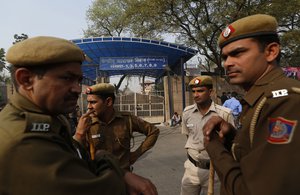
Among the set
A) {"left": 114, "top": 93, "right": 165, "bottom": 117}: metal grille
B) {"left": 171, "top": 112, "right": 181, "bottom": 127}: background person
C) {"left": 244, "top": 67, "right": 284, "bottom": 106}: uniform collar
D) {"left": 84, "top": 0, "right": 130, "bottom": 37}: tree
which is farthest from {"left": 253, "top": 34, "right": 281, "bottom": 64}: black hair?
{"left": 84, "top": 0, "right": 130, "bottom": 37}: tree

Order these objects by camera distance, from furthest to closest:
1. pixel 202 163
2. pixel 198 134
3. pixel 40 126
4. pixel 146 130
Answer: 1. pixel 198 134
2. pixel 202 163
3. pixel 146 130
4. pixel 40 126

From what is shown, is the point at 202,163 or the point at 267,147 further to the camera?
the point at 202,163

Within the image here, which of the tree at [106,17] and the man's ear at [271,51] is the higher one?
the tree at [106,17]

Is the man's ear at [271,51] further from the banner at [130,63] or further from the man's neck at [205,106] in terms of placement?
the banner at [130,63]

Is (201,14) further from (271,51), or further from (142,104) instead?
(271,51)

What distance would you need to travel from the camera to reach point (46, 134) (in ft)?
3.91

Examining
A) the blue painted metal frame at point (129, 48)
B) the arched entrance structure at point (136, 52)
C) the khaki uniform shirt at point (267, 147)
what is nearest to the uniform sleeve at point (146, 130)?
the khaki uniform shirt at point (267, 147)

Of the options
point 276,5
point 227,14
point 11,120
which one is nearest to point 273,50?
point 11,120

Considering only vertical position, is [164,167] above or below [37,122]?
below

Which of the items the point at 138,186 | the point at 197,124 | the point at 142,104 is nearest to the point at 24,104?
the point at 138,186

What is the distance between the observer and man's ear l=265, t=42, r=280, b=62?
1559 millimetres

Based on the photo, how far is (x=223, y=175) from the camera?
143 centimetres

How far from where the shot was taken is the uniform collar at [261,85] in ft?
4.89

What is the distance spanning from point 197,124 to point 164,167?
318 cm
